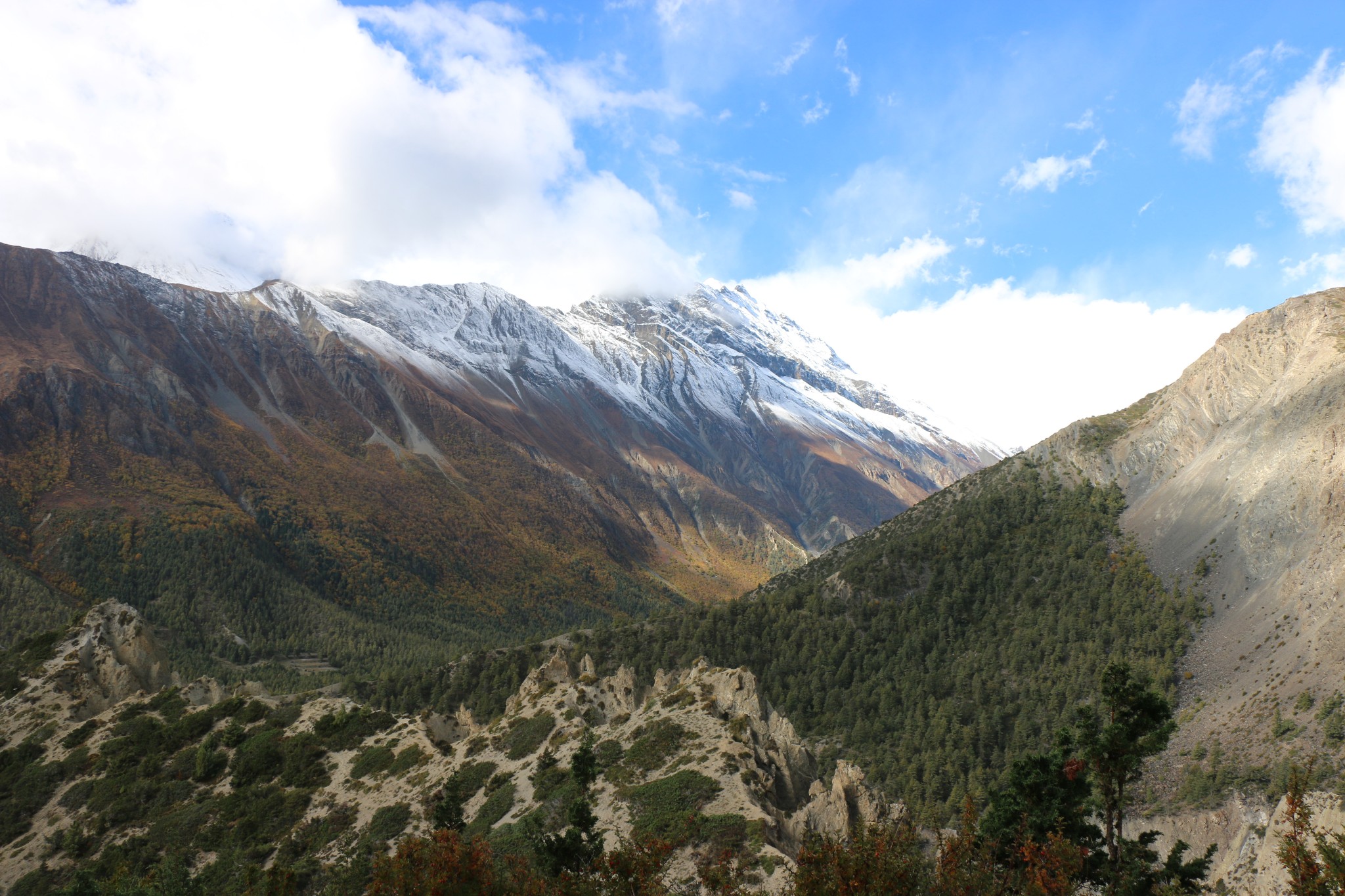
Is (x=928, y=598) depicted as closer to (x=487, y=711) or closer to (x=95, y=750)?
(x=487, y=711)

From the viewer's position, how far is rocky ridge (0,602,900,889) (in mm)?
35500

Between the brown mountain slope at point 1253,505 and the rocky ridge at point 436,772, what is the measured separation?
5916 cm

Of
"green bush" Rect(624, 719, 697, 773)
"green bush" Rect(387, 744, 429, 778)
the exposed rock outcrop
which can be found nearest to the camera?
"green bush" Rect(624, 719, 697, 773)

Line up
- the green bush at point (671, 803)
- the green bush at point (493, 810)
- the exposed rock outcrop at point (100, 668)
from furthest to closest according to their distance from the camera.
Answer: the exposed rock outcrop at point (100, 668) < the green bush at point (493, 810) < the green bush at point (671, 803)

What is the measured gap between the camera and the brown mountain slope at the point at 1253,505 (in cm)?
Answer: 7719

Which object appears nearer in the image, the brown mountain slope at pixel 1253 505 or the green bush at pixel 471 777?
the green bush at pixel 471 777

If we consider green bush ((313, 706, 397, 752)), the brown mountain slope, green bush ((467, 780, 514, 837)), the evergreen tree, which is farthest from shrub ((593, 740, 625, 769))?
the brown mountain slope

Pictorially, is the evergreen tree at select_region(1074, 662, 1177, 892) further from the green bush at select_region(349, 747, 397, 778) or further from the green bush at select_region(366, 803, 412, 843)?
the green bush at select_region(349, 747, 397, 778)

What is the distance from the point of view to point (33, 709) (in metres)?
53.2

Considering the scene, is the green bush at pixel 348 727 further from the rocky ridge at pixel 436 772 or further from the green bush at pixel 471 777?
the green bush at pixel 471 777

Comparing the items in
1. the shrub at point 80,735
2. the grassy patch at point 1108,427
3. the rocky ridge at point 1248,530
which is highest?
the grassy patch at point 1108,427

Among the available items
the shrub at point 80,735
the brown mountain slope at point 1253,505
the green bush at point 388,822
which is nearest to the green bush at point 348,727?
the green bush at point 388,822

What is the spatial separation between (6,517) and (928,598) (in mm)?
227720

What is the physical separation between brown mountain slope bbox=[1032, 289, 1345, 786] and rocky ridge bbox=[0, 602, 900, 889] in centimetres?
5916
